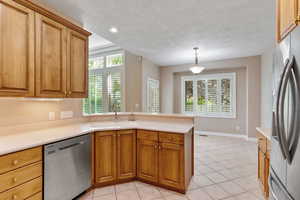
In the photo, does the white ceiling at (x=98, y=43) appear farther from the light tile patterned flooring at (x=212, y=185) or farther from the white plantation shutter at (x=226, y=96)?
the white plantation shutter at (x=226, y=96)

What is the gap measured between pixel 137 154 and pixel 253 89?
4.63m

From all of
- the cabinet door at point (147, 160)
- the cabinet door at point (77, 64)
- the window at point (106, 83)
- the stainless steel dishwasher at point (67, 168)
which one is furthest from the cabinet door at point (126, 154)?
the window at point (106, 83)

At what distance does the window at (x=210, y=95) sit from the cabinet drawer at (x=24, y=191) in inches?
226

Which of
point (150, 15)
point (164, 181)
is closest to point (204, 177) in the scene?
point (164, 181)

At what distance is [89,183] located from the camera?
2293mm

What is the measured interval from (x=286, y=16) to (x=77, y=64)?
261 centimetres

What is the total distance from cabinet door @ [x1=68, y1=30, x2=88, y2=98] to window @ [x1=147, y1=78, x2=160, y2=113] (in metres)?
3.19

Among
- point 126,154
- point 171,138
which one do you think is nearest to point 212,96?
point 171,138

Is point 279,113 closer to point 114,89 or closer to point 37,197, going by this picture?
point 37,197

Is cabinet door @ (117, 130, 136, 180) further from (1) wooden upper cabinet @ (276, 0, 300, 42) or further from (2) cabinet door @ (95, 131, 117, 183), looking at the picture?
(1) wooden upper cabinet @ (276, 0, 300, 42)

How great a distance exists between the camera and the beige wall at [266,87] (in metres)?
4.04

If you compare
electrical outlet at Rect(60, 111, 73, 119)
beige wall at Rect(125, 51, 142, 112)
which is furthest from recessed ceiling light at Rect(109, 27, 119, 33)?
electrical outlet at Rect(60, 111, 73, 119)

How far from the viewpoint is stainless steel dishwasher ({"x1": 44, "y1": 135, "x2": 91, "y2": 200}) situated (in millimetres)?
1769

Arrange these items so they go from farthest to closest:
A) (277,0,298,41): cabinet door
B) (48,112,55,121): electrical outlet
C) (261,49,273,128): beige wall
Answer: (261,49,273,128): beige wall, (48,112,55,121): electrical outlet, (277,0,298,41): cabinet door
